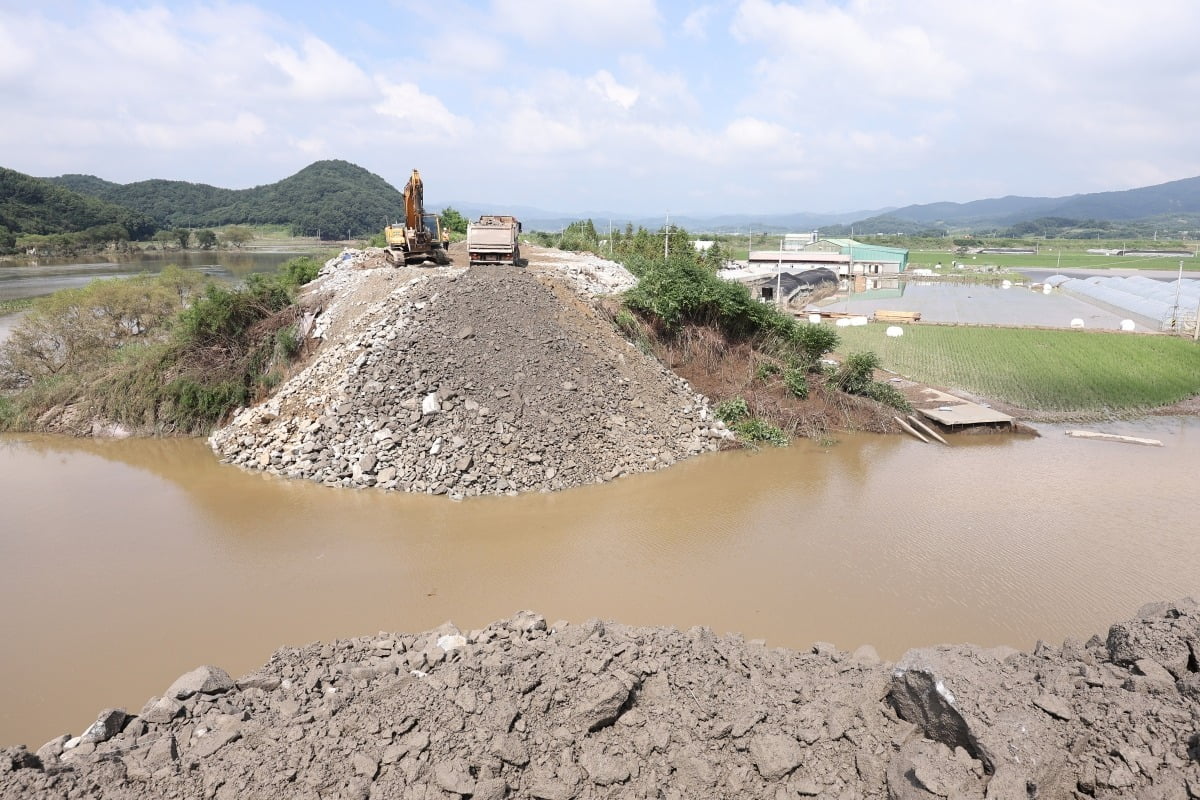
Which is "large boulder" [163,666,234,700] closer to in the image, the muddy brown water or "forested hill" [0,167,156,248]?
the muddy brown water

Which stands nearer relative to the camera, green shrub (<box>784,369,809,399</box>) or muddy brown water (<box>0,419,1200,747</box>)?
muddy brown water (<box>0,419,1200,747</box>)

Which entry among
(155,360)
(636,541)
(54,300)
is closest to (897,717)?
(636,541)

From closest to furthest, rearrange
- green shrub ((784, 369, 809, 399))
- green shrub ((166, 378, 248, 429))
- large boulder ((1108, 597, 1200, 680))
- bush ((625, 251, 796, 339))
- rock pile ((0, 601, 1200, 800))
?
rock pile ((0, 601, 1200, 800)), large boulder ((1108, 597, 1200, 680)), green shrub ((166, 378, 248, 429)), green shrub ((784, 369, 809, 399)), bush ((625, 251, 796, 339))

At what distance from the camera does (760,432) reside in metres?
14.9

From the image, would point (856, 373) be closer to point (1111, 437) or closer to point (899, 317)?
point (1111, 437)

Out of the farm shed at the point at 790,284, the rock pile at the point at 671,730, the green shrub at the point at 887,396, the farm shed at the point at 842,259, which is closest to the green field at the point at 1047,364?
the green shrub at the point at 887,396

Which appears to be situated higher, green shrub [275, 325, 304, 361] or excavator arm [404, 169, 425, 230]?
excavator arm [404, 169, 425, 230]

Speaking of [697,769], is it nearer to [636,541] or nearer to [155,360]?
[636,541]

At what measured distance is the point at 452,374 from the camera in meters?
13.2

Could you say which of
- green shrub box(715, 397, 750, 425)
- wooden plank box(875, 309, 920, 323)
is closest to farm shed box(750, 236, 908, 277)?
A: wooden plank box(875, 309, 920, 323)

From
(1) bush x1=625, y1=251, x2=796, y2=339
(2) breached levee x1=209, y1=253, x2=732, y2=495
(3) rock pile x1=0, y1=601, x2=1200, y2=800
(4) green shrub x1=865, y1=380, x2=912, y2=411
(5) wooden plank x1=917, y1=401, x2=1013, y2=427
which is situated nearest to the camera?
(3) rock pile x1=0, y1=601, x2=1200, y2=800

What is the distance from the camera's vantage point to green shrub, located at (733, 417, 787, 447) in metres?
14.8

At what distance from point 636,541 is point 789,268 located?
41.1 meters

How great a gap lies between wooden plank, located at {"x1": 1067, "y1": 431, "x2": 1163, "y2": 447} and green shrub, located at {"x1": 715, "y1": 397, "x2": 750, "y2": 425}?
306 inches
